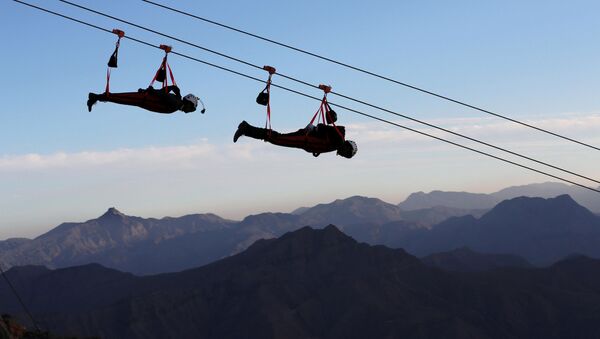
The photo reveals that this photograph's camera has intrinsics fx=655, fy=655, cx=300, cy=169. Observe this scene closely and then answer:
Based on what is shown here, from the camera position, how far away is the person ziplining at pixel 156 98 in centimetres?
2138

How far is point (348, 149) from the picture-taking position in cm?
2364

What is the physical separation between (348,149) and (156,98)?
22.9ft

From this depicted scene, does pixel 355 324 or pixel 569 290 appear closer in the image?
pixel 355 324

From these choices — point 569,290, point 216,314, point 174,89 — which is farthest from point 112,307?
point 174,89

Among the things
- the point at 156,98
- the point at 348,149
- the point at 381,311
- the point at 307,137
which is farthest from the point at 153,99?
the point at 381,311

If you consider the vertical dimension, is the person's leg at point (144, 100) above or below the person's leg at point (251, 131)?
above

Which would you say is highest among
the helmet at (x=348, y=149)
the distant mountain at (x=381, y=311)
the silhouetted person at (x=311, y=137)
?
the silhouetted person at (x=311, y=137)

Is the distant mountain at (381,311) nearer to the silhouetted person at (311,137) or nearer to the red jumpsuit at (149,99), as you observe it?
the silhouetted person at (311,137)

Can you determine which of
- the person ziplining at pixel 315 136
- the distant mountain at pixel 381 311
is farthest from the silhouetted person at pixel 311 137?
the distant mountain at pixel 381 311

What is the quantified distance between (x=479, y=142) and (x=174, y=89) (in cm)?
1037

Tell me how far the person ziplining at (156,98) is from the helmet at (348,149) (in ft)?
16.9

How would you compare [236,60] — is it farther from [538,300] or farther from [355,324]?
[538,300]

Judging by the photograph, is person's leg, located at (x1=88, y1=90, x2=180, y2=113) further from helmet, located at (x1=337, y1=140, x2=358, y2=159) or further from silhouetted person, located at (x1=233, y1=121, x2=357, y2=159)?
helmet, located at (x1=337, y1=140, x2=358, y2=159)

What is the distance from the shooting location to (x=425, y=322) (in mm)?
161250
